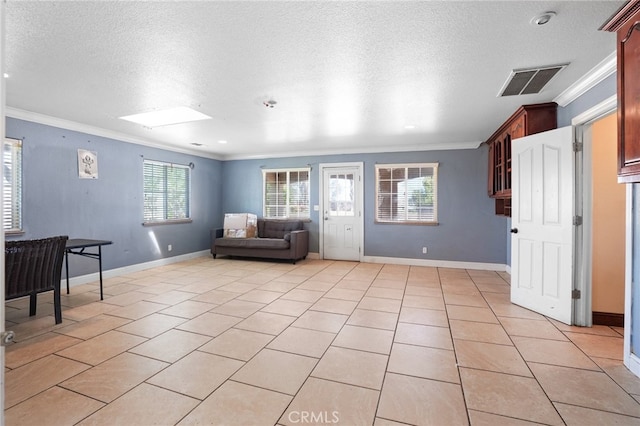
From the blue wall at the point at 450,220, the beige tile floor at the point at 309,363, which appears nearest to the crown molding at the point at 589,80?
the beige tile floor at the point at 309,363

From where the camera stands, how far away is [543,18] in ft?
6.29

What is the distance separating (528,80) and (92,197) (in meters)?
5.74

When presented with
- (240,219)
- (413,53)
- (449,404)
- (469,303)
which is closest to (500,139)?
(469,303)

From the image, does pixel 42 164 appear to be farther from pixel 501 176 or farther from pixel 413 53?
pixel 501 176

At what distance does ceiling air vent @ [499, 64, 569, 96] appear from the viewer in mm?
2633

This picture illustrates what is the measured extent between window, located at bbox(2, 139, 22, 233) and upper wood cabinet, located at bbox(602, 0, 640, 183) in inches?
228

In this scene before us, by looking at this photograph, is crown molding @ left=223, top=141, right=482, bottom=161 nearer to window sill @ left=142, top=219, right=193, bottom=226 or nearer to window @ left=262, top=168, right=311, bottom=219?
window @ left=262, top=168, right=311, bottom=219

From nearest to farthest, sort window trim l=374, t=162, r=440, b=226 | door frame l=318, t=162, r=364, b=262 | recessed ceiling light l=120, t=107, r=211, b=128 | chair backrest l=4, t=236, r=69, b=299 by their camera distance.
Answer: chair backrest l=4, t=236, r=69, b=299 < recessed ceiling light l=120, t=107, r=211, b=128 < window trim l=374, t=162, r=440, b=226 < door frame l=318, t=162, r=364, b=262

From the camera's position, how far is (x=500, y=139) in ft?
15.3

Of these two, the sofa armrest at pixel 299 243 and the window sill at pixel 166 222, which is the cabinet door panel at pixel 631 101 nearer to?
the sofa armrest at pixel 299 243

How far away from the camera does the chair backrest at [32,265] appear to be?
2602 mm

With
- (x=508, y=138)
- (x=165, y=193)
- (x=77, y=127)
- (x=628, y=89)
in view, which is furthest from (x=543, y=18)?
(x=165, y=193)

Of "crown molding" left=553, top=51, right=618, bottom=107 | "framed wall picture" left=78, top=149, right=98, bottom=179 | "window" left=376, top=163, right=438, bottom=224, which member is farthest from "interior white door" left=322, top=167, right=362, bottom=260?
"framed wall picture" left=78, top=149, right=98, bottom=179

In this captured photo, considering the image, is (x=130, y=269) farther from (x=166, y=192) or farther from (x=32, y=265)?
(x=32, y=265)
